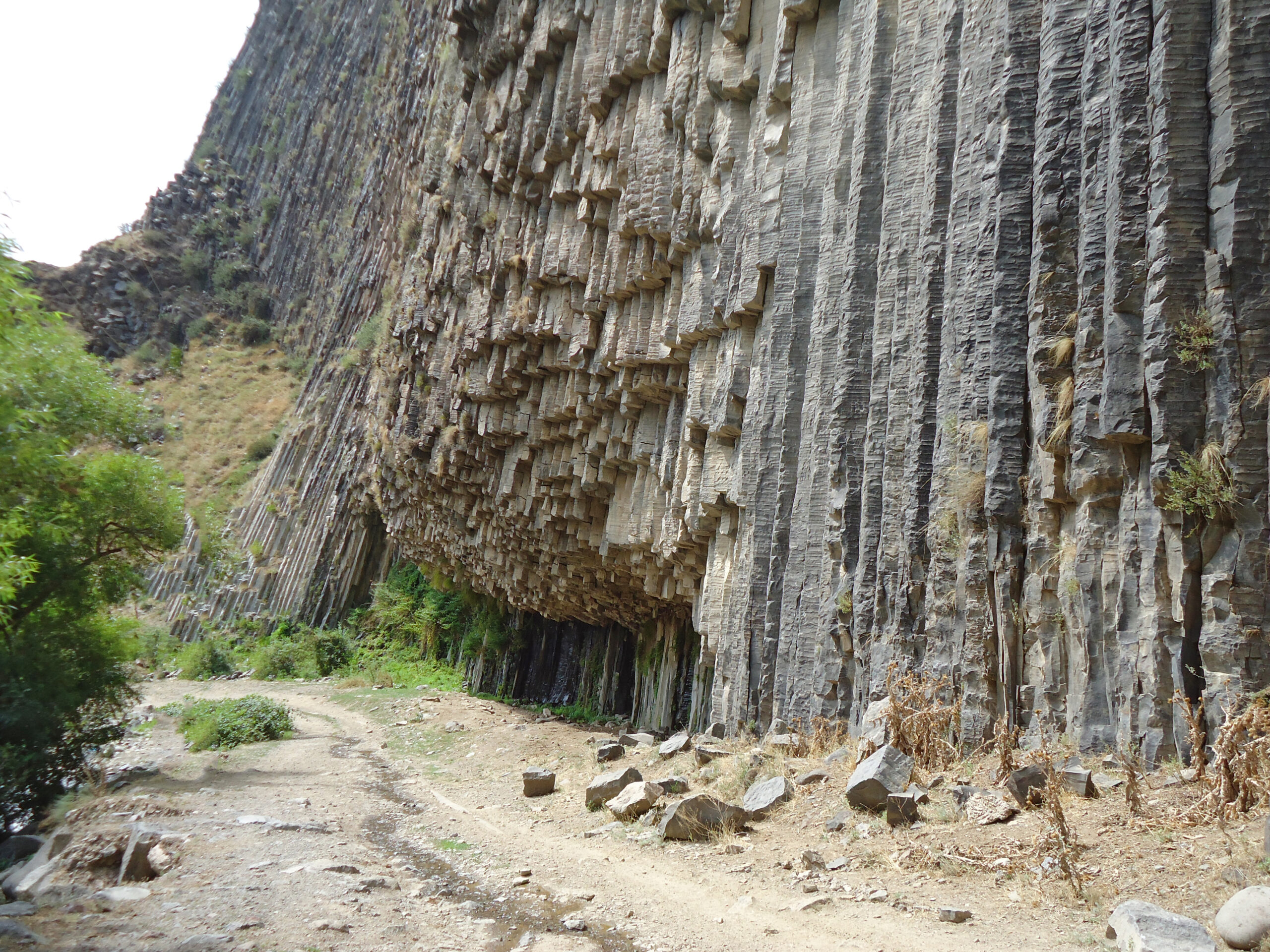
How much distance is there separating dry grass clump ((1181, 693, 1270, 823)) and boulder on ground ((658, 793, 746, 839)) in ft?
10.3

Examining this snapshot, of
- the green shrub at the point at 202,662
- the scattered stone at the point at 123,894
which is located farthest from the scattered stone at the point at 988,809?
the green shrub at the point at 202,662

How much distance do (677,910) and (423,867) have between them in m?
2.63

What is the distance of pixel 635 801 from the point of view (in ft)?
26.5

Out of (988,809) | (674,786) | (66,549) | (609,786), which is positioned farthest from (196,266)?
(988,809)

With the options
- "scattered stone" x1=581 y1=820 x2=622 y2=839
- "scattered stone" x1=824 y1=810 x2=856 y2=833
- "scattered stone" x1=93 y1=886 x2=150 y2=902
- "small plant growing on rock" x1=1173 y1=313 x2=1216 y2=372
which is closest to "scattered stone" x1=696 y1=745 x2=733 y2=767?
"scattered stone" x1=581 y1=820 x2=622 y2=839

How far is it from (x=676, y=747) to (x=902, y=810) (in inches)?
176

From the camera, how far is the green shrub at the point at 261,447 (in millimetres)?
41438

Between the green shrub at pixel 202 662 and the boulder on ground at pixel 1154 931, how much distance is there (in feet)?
89.9

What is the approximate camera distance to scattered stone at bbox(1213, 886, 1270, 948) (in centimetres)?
353

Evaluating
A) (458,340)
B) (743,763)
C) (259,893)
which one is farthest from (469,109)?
(259,893)

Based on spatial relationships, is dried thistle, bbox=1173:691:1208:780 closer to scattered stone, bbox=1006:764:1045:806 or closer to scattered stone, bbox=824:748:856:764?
scattered stone, bbox=1006:764:1045:806

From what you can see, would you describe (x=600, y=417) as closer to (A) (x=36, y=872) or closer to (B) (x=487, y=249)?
(B) (x=487, y=249)

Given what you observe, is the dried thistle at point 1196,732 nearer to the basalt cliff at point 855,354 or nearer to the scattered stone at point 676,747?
the basalt cliff at point 855,354

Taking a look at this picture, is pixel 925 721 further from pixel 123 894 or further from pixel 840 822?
pixel 123 894
